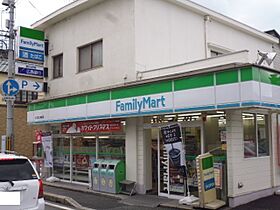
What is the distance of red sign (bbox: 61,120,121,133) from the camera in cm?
1324

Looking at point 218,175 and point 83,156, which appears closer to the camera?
point 218,175

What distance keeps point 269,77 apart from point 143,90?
3.86 metres

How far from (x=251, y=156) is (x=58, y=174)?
30.4 feet

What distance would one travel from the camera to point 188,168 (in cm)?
1145

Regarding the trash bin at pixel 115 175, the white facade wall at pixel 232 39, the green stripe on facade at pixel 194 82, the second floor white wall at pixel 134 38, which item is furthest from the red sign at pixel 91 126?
the white facade wall at pixel 232 39

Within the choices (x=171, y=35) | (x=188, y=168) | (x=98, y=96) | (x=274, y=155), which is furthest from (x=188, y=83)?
(x=171, y=35)

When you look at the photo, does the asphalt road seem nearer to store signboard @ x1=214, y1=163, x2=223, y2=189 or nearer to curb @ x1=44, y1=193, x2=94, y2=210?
curb @ x1=44, y1=193, x2=94, y2=210

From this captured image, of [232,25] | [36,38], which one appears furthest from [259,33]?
[36,38]

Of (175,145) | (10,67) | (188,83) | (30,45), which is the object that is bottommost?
(175,145)

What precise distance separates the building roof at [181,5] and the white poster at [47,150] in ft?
18.2

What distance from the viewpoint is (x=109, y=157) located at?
554 inches

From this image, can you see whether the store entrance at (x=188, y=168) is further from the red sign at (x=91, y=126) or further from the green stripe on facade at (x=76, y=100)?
the green stripe on facade at (x=76, y=100)

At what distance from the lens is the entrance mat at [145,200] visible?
36.1ft

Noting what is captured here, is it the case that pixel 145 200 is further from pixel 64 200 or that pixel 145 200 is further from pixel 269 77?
pixel 269 77
